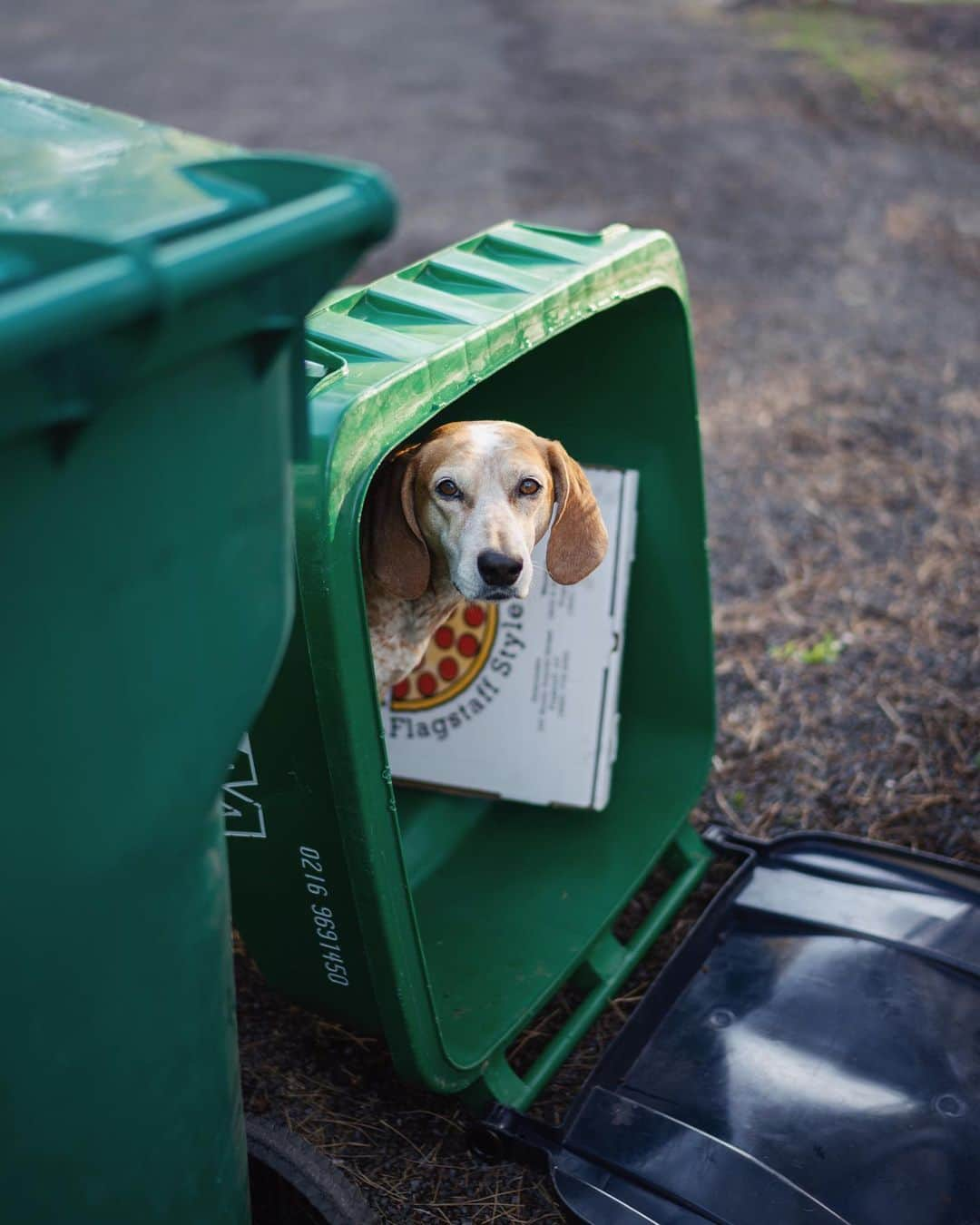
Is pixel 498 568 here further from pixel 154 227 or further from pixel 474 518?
pixel 154 227

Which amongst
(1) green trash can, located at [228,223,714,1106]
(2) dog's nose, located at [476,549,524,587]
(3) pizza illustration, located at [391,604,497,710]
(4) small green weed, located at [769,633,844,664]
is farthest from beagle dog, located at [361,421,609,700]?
(4) small green weed, located at [769,633,844,664]

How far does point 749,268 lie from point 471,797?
4939 mm

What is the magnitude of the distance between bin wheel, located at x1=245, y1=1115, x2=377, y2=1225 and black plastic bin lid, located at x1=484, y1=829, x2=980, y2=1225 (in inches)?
14.8

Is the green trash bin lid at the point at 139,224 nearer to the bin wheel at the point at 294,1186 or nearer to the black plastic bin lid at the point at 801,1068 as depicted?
the bin wheel at the point at 294,1186

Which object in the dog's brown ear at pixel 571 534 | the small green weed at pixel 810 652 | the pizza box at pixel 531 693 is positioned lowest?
the small green weed at pixel 810 652

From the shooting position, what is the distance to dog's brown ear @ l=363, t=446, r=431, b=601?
7.52ft

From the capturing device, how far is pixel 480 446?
2232mm

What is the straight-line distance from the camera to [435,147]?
878 cm

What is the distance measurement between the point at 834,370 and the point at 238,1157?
199 inches

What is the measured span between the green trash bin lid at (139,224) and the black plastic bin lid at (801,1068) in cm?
165

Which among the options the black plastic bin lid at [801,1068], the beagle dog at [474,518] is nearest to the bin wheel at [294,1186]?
the black plastic bin lid at [801,1068]

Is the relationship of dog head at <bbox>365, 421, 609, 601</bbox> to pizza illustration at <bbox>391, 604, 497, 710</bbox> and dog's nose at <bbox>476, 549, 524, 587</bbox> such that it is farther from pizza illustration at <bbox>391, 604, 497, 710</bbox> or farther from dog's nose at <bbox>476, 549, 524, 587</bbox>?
pizza illustration at <bbox>391, 604, 497, 710</bbox>

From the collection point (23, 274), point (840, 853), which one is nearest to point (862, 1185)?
point (840, 853)

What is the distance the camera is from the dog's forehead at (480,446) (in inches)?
87.6
